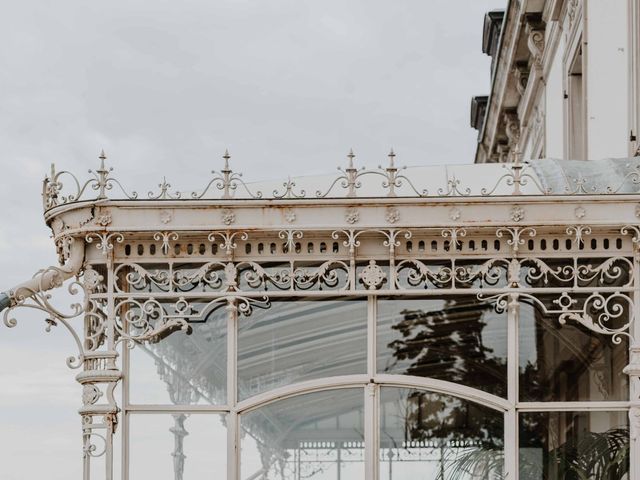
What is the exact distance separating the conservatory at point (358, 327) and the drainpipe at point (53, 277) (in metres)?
0.01

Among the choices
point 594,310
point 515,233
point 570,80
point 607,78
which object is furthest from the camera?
point 570,80

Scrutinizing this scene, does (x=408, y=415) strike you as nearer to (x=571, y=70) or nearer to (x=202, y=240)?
(x=202, y=240)

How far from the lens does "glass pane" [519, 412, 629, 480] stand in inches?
526

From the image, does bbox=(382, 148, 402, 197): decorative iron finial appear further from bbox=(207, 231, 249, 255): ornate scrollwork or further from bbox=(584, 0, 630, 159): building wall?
bbox=(584, 0, 630, 159): building wall

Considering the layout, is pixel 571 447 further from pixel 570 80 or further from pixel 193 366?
pixel 570 80

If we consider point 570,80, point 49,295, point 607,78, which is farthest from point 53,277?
point 570,80

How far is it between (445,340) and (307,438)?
1.36 metres

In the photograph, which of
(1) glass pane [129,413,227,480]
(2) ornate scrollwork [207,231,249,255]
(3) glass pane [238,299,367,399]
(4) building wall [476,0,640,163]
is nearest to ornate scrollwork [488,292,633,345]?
(3) glass pane [238,299,367,399]

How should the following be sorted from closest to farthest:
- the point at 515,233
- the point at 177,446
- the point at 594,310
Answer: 1. the point at 515,233
2. the point at 594,310
3. the point at 177,446

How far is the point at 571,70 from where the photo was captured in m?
21.4

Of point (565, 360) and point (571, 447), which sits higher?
point (565, 360)

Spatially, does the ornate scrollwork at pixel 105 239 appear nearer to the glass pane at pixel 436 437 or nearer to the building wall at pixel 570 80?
the glass pane at pixel 436 437

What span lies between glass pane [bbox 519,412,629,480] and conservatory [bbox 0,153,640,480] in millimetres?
16

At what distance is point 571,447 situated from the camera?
43.8 feet
